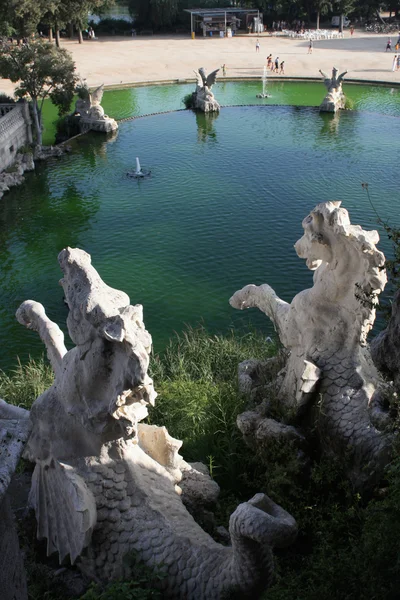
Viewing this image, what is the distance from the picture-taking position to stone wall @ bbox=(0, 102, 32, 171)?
22.2 m

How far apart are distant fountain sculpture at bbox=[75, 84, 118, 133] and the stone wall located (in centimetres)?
267

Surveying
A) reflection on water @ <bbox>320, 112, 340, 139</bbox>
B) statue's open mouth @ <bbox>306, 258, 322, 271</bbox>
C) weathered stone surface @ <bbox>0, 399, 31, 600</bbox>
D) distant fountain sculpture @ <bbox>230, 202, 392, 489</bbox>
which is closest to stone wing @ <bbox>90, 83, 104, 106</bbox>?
reflection on water @ <bbox>320, 112, 340, 139</bbox>

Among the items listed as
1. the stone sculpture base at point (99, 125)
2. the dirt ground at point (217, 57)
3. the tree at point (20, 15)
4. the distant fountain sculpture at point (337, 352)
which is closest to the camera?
the distant fountain sculpture at point (337, 352)

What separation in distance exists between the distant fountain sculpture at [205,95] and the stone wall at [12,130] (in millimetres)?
8232

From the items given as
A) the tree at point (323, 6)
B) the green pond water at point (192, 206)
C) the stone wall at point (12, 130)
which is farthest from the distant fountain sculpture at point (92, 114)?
the tree at point (323, 6)

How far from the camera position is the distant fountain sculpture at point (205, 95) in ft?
93.9

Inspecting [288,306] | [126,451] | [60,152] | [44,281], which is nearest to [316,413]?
[288,306]

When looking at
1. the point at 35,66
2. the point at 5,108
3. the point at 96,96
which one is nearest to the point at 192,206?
the point at 35,66

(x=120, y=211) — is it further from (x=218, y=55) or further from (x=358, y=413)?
(x=218, y=55)

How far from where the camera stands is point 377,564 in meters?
3.90

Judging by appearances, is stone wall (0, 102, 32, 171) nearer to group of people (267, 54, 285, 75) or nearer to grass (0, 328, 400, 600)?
grass (0, 328, 400, 600)

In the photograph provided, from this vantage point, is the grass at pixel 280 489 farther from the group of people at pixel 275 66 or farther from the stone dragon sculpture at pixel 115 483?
the group of people at pixel 275 66

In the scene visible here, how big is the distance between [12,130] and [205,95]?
9.83 metres

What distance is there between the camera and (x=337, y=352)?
6.39 m
